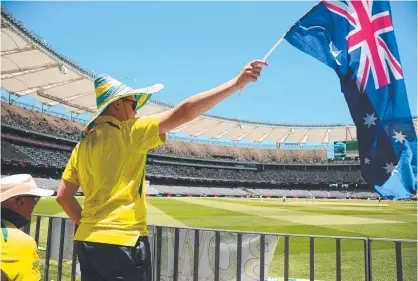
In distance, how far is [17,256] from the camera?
6.47ft

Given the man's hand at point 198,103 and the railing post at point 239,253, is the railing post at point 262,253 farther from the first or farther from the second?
the man's hand at point 198,103

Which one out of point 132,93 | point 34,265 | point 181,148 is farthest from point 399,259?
point 181,148

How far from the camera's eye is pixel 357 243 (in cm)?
1011

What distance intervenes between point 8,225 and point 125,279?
79 centimetres

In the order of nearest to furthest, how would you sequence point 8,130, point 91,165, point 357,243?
point 91,165
point 357,243
point 8,130

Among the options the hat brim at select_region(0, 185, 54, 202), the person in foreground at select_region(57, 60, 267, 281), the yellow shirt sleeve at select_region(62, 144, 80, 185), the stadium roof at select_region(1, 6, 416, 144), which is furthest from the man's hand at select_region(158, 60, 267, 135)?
the stadium roof at select_region(1, 6, 416, 144)

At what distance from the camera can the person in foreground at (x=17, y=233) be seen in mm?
1954

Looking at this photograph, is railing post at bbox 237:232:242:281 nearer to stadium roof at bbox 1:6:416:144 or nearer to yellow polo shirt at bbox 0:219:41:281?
yellow polo shirt at bbox 0:219:41:281

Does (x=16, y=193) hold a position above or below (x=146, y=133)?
below

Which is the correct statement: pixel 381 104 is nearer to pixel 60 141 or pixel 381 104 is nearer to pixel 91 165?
pixel 91 165

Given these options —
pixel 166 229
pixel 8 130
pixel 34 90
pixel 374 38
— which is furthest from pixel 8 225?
pixel 8 130

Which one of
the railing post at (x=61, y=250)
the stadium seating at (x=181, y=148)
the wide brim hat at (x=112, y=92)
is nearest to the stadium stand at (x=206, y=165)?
the stadium seating at (x=181, y=148)

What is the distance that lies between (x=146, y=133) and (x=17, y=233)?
92cm

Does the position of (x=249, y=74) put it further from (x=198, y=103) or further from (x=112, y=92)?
(x=112, y=92)
